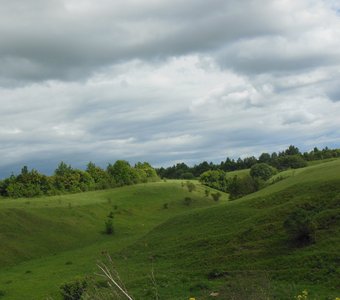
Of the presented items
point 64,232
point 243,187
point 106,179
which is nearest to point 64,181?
point 106,179

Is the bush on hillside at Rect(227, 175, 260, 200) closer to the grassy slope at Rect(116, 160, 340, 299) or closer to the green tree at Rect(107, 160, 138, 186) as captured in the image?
the grassy slope at Rect(116, 160, 340, 299)

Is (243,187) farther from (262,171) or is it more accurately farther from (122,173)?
(262,171)

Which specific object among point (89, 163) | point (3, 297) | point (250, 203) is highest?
point (89, 163)

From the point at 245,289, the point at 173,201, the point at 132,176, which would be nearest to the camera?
the point at 245,289

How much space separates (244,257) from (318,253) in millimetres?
4537

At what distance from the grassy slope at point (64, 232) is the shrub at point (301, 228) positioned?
11.8 meters

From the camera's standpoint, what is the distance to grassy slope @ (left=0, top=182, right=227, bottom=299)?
33.5 m

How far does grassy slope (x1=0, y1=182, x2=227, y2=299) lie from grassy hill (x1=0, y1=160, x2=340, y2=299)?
126 millimetres

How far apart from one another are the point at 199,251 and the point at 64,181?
84.6m

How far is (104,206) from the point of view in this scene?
72125 millimetres

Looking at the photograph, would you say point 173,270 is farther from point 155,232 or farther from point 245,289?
point 245,289

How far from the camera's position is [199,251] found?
99.7ft

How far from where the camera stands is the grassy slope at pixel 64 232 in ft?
110

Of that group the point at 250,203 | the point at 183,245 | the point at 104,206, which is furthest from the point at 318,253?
the point at 104,206
